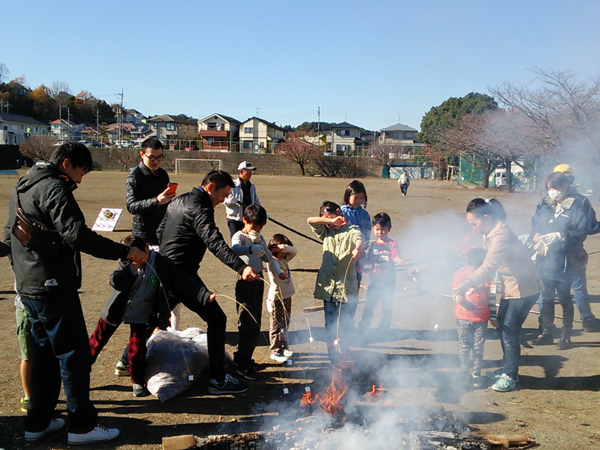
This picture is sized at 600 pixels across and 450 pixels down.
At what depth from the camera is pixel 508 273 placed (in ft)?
13.2

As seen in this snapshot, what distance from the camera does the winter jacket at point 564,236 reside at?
5.08 meters

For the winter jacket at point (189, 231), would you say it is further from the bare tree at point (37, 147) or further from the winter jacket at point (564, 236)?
the bare tree at point (37, 147)

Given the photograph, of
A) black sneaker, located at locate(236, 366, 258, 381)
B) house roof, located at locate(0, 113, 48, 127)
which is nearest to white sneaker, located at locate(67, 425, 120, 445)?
black sneaker, located at locate(236, 366, 258, 381)

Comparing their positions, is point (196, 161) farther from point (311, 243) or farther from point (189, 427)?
point (189, 427)

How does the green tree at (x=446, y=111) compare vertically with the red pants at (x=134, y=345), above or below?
above

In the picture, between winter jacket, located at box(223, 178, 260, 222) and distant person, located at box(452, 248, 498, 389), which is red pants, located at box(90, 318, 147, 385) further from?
winter jacket, located at box(223, 178, 260, 222)

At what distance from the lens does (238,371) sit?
4273 mm

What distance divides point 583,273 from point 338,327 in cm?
303

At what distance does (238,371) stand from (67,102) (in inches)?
4029

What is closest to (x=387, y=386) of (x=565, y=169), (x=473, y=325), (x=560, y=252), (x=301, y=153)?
(x=473, y=325)

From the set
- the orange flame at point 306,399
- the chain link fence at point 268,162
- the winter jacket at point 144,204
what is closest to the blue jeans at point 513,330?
the orange flame at point 306,399

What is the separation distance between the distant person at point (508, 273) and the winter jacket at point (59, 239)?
2.94 meters

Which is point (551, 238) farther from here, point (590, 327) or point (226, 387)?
point (226, 387)

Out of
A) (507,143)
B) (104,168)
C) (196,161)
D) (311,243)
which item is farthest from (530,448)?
(104,168)
